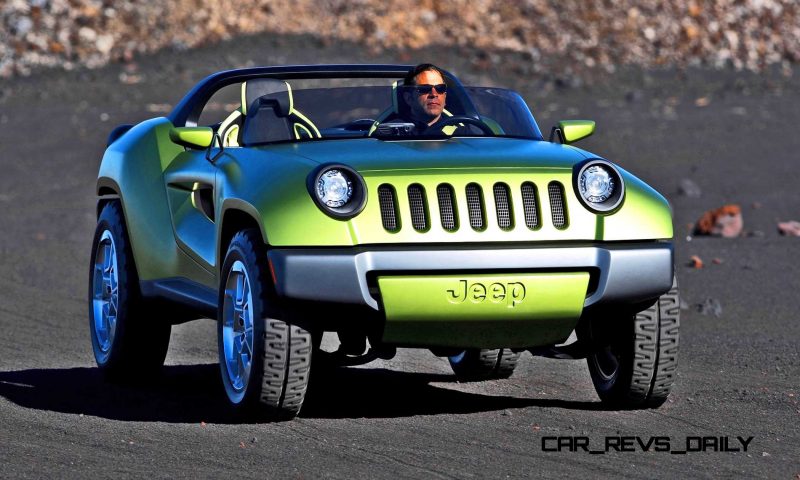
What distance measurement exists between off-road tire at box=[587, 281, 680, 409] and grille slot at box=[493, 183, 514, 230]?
3.18 feet

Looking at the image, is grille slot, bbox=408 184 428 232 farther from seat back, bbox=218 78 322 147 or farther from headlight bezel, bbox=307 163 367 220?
seat back, bbox=218 78 322 147

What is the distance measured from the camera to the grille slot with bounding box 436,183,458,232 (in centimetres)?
681

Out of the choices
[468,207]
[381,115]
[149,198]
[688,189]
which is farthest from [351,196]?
[688,189]

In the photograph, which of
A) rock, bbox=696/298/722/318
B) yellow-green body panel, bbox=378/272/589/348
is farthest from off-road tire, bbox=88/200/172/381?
rock, bbox=696/298/722/318

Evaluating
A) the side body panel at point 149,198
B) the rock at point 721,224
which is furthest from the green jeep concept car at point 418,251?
the rock at point 721,224

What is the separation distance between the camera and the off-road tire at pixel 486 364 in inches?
354

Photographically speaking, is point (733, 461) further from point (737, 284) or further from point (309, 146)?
point (737, 284)

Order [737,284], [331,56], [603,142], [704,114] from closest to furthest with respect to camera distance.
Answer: [737,284], [603,142], [704,114], [331,56]

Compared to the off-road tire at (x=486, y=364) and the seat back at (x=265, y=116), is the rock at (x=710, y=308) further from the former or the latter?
the seat back at (x=265, y=116)

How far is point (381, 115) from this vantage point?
27.0 feet

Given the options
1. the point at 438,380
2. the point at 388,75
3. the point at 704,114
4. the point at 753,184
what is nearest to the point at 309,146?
the point at 388,75

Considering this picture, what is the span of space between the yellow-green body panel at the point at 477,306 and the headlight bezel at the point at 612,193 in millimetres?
Answer: 297

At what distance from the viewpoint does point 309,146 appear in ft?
24.8

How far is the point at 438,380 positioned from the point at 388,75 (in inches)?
68.6
